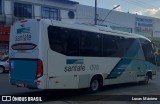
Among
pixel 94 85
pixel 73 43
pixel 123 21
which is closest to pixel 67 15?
pixel 123 21

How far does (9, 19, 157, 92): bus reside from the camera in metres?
13.2

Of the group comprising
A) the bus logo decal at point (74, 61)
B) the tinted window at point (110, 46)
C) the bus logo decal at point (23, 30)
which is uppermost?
the bus logo decal at point (23, 30)

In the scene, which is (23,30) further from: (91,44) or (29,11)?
(29,11)

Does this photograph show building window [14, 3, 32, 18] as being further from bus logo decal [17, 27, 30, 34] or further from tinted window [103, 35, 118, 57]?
bus logo decal [17, 27, 30, 34]

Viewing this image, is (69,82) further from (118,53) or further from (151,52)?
(151,52)

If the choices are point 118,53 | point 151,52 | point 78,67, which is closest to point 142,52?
point 151,52

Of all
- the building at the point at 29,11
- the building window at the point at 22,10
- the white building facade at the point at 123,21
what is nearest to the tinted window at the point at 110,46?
the building at the point at 29,11

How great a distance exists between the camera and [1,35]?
3856cm

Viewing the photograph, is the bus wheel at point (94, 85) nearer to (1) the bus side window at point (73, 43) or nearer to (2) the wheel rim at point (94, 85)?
(2) the wheel rim at point (94, 85)

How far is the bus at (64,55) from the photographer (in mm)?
13242

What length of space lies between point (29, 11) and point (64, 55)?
96.5 feet

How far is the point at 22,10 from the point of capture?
4156 cm

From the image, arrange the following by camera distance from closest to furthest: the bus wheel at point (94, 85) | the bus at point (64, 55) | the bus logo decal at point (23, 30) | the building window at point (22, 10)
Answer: the bus at point (64, 55) → the bus logo decal at point (23, 30) → the bus wheel at point (94, 85) → the building window at point (22, 10)

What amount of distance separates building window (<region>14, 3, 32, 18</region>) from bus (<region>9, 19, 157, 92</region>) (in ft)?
81.6
